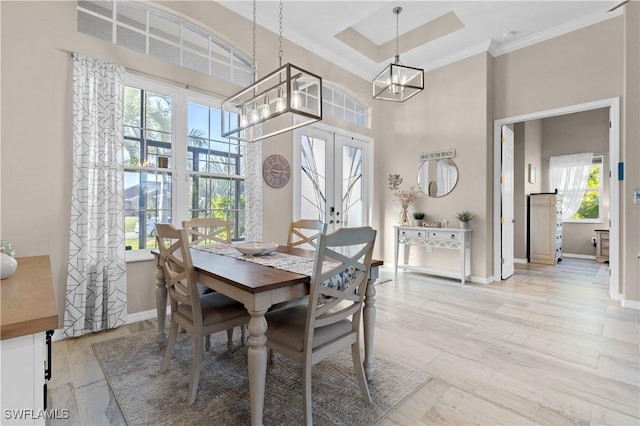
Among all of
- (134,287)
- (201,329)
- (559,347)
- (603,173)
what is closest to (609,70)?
(559,347)

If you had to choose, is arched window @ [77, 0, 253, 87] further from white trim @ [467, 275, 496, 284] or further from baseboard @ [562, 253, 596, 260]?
baseboard @ [562, 253, 596, 260]

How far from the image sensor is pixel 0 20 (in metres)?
2.27

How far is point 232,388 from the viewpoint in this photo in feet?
6.15

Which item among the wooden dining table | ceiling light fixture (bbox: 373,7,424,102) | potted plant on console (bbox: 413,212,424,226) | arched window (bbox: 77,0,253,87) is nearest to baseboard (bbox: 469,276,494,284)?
potted plant on console (bbox: 413,212,424,226)

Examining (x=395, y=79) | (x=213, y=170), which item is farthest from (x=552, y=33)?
(x=213, y=170)

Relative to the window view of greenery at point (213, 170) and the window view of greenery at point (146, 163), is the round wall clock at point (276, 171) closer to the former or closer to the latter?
Answer: the window view of greenery at point (213, 170)

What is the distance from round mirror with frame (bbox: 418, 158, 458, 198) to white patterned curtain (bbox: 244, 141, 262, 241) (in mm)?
2853

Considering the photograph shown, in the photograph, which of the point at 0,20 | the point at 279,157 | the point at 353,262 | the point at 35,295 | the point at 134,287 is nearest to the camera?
the point at 35,295

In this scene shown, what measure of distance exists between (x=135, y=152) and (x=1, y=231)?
1.16 m

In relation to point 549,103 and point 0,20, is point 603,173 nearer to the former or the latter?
point 549,103

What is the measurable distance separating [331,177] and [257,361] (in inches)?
147

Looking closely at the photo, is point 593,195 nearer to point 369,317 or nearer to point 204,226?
point 369,317

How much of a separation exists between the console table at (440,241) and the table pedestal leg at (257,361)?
3.67m

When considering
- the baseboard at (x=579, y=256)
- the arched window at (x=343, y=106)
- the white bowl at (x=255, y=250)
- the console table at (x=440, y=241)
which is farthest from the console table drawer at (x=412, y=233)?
the baseboard at (x=579, y=256)
